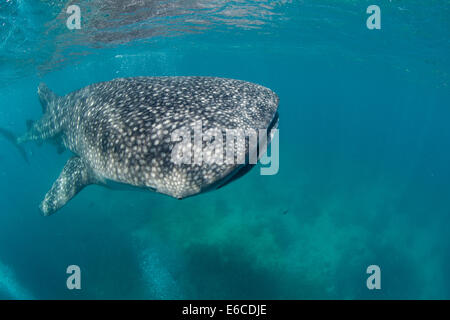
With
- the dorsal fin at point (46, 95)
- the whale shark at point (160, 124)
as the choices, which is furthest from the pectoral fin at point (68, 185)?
the dorsal fin at point (46, 95)

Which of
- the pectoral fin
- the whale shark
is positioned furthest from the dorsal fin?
the whale shark

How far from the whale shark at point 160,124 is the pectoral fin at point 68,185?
301 mm

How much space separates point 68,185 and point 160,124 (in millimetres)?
3795

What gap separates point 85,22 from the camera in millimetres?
17141

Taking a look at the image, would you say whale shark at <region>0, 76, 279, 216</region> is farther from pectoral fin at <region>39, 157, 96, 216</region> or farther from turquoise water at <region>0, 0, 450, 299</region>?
turquoise water at <region>0, 0, 450, 299</region>

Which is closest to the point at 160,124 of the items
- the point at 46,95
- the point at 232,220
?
the point at 46,95

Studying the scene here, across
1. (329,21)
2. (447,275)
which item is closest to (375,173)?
(447,275)

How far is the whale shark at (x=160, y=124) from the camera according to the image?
3279mm

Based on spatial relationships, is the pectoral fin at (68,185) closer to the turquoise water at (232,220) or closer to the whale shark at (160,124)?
the whale shark at (160,124)

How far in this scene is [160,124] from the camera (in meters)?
3.59

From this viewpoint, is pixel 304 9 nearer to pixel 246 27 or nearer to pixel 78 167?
pixel 246 27

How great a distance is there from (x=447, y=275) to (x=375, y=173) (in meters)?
13.0

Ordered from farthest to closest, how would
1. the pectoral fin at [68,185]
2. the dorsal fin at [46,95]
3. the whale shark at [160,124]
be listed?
the dorsal fin at [46,95], the pectoral fin at [68,185], the whale shark at [160,124]

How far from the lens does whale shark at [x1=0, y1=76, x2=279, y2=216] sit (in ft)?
10.8
